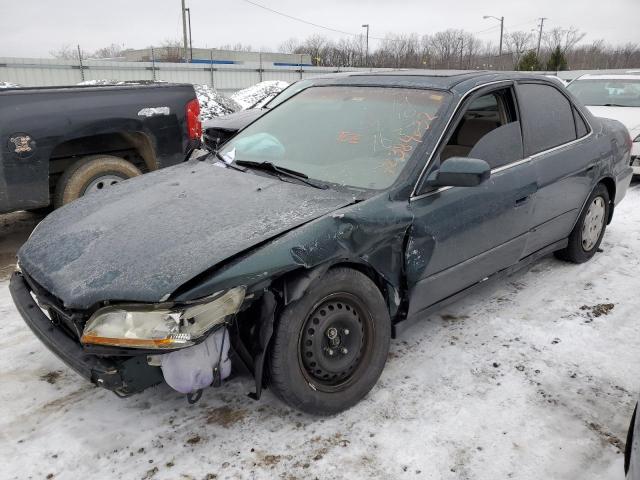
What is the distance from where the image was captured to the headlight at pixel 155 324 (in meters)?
2.04

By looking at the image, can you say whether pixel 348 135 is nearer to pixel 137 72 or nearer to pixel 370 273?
pixel 370 273

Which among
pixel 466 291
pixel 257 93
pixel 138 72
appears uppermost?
pixel 138 72

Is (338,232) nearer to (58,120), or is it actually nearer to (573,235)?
(573,235)

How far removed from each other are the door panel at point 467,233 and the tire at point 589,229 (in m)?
1.04

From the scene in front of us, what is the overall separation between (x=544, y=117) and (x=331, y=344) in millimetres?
2471

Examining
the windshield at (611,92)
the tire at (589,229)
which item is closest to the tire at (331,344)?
the tire at (589,229)

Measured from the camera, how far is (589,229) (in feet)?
14.5

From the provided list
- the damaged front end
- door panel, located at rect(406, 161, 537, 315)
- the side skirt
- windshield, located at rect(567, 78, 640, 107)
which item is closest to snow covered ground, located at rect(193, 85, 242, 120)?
windshield, located at rect(567, 78, 640, 107)

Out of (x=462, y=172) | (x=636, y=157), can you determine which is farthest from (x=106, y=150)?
(x=636, y=157)

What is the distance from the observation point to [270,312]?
2.26m

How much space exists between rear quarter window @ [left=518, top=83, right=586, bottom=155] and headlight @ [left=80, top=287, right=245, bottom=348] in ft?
8.30

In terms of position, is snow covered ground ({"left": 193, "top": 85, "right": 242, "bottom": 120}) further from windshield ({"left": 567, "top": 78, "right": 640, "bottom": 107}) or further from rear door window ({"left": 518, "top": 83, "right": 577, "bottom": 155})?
rear door window ({"left": 518, "top": 83, "right": 577, "bottom": 155})

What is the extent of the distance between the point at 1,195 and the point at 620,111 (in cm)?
834

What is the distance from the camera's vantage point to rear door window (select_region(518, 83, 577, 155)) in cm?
357
